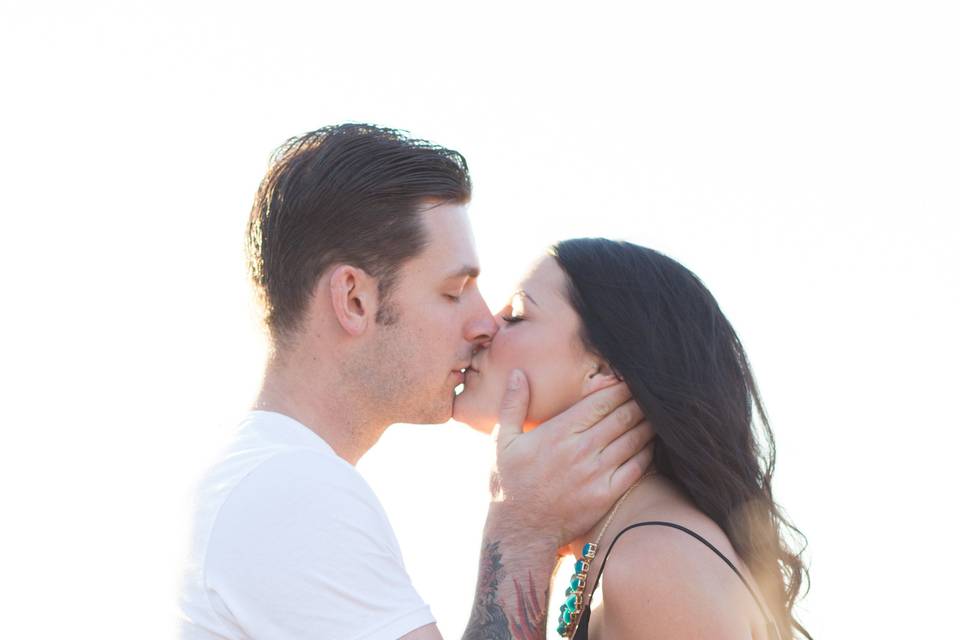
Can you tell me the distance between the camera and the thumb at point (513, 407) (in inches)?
186

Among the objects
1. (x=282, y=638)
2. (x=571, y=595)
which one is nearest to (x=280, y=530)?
(x=282, y=638)

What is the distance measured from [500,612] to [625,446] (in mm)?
851

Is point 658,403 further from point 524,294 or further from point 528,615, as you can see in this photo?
point 528,615

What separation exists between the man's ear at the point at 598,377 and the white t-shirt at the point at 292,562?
3.99 feet

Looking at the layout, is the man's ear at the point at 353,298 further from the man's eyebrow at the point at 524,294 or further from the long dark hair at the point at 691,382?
the long dark hair at the point at 691,382

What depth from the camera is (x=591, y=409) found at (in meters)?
4.60

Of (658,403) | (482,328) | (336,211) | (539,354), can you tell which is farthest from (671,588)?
(336,211)

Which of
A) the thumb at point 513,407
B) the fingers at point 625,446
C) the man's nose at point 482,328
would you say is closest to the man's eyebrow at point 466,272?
the man's nose at point 482,328

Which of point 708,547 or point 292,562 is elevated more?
point 292,562

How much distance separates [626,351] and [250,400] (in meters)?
1.58

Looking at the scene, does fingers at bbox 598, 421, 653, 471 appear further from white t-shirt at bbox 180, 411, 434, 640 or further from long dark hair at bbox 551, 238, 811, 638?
white t-shirt at bbox 180, 411, 434, 640

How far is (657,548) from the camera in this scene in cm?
406

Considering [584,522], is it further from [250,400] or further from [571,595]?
[250,400]

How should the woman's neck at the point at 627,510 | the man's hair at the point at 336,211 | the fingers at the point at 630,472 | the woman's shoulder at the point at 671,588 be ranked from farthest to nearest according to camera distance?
the man's hair at the point at 336,211, the fingers at the point at 630,472, the woman's neck at the point at 627,510, the woman's shoulder at the point at 671,588
